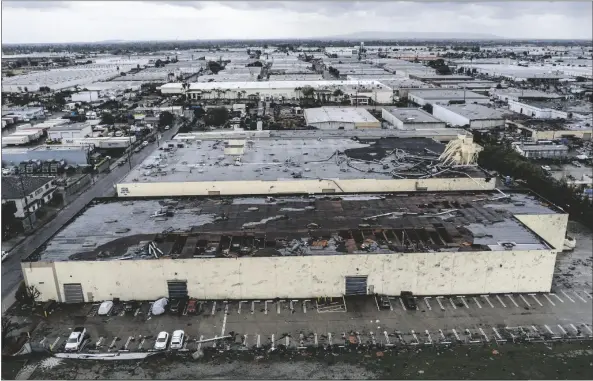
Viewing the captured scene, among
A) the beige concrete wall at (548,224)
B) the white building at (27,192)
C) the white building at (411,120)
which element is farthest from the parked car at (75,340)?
the white building at (411,120)

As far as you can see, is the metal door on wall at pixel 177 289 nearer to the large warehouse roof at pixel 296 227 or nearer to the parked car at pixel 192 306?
the parked car at pixel 192 306

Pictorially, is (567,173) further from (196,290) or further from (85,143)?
(85,143)

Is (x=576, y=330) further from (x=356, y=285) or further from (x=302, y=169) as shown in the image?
(x=302, y=169)

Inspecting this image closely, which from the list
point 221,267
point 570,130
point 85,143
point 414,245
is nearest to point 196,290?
point 221,267

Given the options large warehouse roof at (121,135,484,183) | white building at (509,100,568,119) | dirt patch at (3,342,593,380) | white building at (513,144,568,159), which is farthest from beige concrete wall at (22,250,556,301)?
white building at (509,100,568,119)

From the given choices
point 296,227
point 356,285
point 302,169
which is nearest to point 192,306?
point 296,227

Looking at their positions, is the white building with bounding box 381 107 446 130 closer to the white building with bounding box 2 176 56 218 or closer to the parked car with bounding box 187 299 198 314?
the white building with bounding box 2 176 56 218

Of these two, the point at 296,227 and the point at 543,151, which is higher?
the point at 296,227

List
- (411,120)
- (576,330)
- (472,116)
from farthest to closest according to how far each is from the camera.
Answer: (472,116)
(411,120)
(576,330)
